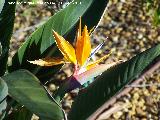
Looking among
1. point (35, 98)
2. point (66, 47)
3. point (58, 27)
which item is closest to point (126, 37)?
point (58, 27)

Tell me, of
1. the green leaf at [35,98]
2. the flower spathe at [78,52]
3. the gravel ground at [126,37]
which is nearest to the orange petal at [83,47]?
the flower spathe at [78,52]

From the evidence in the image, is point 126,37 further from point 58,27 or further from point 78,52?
point 78,52

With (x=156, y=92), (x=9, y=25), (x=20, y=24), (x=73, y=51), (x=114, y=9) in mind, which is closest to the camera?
(x=73, y=51)

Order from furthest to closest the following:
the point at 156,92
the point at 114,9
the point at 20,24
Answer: the point at 114,9
the point at 20,24
the point at 156,92

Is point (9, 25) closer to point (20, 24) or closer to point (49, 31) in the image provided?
point (49, 31)

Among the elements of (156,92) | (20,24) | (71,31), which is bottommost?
(156,92)

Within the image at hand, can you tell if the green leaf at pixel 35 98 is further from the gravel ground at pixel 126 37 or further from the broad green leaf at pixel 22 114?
the gravel ground at pixel 126 37

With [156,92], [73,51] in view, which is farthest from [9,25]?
[156,92]
